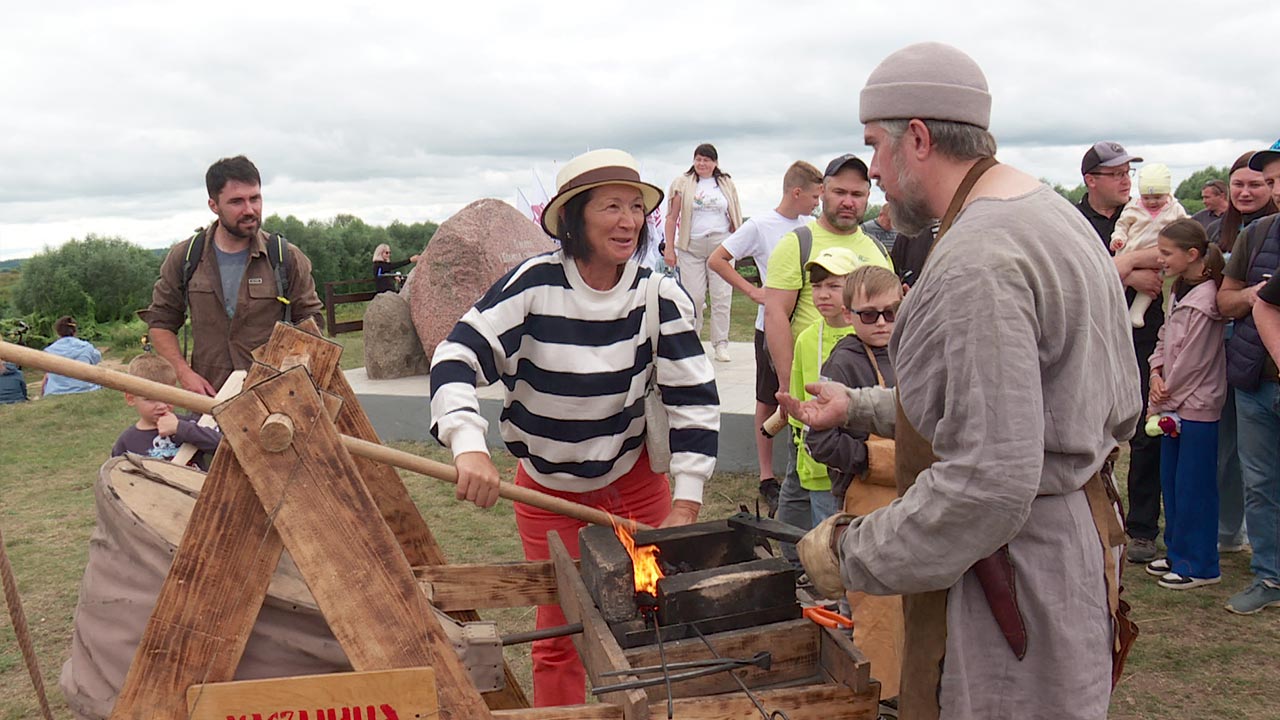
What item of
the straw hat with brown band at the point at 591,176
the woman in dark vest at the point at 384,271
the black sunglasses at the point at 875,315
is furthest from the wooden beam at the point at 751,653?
the woman in dark vest at the point at 384,271

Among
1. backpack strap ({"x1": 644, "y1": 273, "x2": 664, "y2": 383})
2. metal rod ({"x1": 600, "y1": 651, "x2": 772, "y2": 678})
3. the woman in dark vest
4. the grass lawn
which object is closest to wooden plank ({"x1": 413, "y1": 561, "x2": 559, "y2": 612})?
metal rod ({"x1": 600, "y1": 651, "x2": 772, "y2": 678})

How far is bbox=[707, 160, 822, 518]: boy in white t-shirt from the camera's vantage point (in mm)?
5504

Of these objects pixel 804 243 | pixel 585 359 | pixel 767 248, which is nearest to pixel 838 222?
pixel 804 243

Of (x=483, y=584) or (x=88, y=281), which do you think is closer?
(x=483, y=584)

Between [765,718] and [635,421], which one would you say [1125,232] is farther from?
[765,718]

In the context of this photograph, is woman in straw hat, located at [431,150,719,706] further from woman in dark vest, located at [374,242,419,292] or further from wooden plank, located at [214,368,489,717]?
woman in dark vest, located at [374,242,419,292]

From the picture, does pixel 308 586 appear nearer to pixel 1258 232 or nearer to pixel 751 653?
pixel 751 653

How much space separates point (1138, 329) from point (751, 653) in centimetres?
397

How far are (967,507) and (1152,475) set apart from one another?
4.15 metres

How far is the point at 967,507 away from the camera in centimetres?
161

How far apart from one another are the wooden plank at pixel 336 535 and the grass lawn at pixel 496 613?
102 inches

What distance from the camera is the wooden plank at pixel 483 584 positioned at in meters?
2.53

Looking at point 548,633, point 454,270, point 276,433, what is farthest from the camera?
point 454,270

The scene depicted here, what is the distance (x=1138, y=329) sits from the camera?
5031 mm
